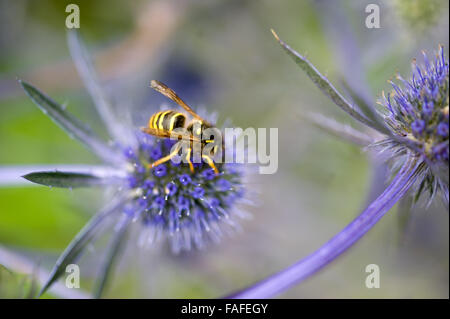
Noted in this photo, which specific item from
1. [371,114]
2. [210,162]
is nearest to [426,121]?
[371,114]

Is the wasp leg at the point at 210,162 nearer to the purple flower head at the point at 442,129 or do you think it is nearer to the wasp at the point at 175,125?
the wasp at the point at 175,125

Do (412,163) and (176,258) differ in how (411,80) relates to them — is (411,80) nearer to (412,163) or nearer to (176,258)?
(412,163)

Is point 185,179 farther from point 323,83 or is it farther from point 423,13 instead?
point 423,13

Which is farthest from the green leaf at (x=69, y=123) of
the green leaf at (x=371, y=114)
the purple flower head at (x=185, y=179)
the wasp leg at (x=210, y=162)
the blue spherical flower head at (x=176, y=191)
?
the green leaf at (x=371, y=114)

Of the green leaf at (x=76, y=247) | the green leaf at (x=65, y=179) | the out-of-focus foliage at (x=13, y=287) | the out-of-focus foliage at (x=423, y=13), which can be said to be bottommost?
the out-of-focus foliage at (x=13, y=287)

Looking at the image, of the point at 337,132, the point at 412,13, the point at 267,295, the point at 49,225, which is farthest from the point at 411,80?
the point at 49,225
